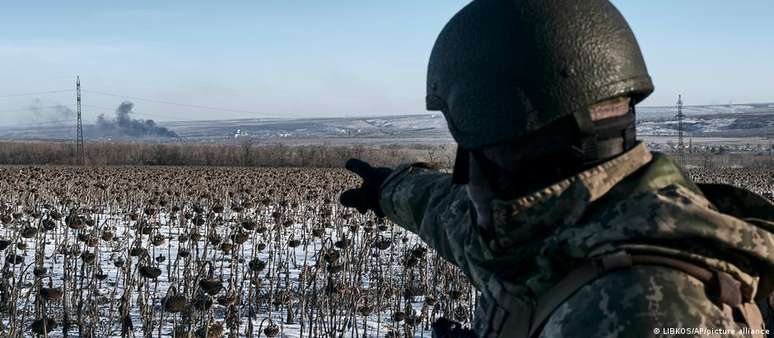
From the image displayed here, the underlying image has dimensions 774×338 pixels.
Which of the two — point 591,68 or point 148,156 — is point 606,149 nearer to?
point 591,68

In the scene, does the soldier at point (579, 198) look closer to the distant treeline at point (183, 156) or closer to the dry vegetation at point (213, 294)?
the dry vegetation at point (213, 294)

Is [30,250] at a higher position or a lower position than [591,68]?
lower

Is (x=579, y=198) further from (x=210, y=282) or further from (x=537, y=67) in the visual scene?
(x=210, y=282)

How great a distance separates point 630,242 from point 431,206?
3.77 feet

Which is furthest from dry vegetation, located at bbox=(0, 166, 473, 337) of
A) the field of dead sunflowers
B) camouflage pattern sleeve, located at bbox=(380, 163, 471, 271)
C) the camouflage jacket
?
the camouflage jacket

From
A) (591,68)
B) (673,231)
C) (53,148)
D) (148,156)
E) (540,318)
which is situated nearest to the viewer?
(673,231)

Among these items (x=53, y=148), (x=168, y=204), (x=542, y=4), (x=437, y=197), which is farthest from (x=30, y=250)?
(x=53, y=148)

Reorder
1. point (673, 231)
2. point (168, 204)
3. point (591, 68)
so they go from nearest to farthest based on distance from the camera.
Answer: point (673, 231), point (591, 68), point (168, 204)

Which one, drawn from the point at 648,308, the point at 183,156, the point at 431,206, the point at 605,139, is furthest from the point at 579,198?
the point at 183,156

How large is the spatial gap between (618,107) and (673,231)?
0.40 metres

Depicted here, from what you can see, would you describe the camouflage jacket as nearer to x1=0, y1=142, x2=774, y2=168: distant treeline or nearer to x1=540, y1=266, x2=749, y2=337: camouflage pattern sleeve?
x1=540, y1=266, x2=749, y2=337: camouflage pattern sleeve

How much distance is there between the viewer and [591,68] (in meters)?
1.52

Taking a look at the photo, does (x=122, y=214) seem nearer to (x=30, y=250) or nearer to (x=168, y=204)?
(x=168, y=204)

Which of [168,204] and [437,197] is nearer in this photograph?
[437,197]
